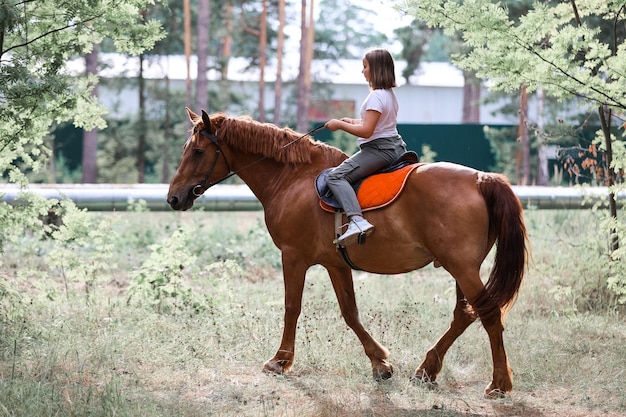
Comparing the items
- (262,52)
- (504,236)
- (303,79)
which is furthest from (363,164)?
(262,52)

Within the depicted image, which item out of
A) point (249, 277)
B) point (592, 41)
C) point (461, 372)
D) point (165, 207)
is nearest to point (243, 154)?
point (461, 372)

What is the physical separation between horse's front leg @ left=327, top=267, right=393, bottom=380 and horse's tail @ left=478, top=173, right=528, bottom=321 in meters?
1.20

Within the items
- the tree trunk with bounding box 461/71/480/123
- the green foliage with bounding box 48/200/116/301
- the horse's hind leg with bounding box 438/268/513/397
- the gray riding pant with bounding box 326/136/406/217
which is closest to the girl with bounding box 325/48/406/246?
the gray riding pant with bounding box 326/136/406/217

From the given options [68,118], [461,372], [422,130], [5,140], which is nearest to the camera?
[461,372]

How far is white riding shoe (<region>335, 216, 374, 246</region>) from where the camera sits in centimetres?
631

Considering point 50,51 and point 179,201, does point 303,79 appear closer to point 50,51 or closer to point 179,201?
point 50,51

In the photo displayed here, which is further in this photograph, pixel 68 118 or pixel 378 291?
pixel 378 291

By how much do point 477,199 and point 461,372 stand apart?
5.63 feet

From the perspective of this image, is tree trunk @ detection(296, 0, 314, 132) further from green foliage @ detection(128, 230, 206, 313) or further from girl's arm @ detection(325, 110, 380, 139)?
girl's arm @ detection(325, 110, 380, 139)

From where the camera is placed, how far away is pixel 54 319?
8203 mm

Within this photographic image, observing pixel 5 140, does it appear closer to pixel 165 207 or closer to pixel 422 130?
pixel 165 207

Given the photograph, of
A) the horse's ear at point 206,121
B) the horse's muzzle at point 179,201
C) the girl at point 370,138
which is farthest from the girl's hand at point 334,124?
the horse's muzzle at point 179,201

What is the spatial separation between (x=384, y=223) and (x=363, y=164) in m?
0.54

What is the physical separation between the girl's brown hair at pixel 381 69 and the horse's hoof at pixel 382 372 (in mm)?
2365
